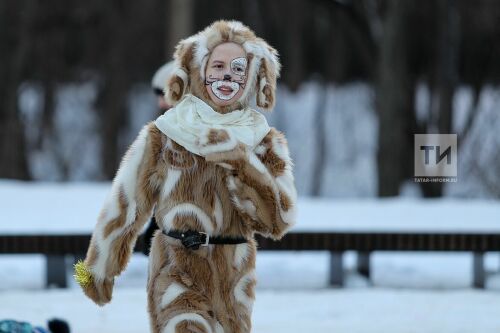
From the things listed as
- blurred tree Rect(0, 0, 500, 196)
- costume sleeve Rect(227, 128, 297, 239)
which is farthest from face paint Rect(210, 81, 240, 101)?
blurred tree Rect(0, 0, 500, 196)

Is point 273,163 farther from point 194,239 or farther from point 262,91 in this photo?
point 194,239

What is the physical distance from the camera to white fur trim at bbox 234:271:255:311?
139 inches

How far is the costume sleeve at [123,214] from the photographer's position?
361 centimetres

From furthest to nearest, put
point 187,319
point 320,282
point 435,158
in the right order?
point 435,158
point 320,282
point 187,319

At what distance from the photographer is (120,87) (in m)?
18.5

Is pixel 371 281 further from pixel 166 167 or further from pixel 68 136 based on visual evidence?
pixel 68 136

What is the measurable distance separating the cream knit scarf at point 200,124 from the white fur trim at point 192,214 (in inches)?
8.2

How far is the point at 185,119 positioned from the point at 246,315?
Result: 0.79 meters

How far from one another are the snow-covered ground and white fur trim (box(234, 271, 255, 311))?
215 centimetres

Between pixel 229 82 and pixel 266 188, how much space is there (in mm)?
455

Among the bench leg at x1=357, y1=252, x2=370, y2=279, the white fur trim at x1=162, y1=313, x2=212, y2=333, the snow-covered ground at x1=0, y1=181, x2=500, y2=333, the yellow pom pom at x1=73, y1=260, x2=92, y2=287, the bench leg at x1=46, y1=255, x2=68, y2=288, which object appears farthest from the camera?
the bench leg at x1=357, y1=252, x2=370, y2=279

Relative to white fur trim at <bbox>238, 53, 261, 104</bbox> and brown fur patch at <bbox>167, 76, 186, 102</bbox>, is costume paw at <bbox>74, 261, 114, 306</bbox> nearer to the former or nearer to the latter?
brown fur patch at <bbox>167, 76, 186, 102</bbox>

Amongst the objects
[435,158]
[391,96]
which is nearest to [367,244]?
[435,158]

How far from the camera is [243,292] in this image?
11.6 feet
